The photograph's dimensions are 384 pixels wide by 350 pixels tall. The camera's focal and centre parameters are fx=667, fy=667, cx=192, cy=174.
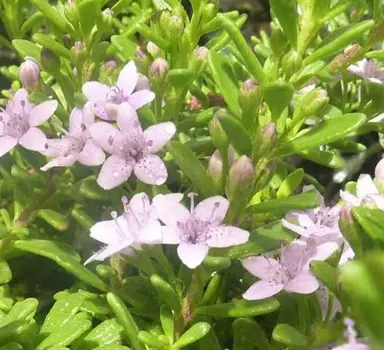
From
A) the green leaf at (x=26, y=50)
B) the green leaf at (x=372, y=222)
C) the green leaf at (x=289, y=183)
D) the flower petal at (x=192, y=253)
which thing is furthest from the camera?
the green leaf at (x=26, y=50)

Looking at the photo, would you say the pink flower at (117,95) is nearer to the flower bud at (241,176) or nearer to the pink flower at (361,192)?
the flower bud at (241,176)

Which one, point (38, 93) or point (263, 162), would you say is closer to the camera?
point (263, 162)

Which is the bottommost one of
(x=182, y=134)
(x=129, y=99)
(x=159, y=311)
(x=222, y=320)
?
(x=222, y=320)

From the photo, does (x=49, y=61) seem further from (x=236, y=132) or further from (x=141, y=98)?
(x=236, y=132)

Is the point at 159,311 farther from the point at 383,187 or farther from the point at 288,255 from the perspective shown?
the point at 383,187

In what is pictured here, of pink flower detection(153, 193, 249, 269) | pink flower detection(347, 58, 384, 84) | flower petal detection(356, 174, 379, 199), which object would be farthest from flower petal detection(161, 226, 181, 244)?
pink flower detection(347, 58, 384, 84)

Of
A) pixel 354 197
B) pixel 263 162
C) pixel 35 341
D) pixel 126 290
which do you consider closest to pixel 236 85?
pixel 263 162

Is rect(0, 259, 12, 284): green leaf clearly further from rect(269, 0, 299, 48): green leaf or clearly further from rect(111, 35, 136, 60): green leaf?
rect(269, 0, 299, 48): green leaf

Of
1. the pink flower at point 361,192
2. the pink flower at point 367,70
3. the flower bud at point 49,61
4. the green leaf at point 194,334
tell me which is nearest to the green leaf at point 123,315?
the green leaf at point 194,334
